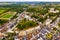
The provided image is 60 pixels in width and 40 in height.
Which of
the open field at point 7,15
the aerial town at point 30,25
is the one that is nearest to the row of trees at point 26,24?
the aerial town at point 30,25

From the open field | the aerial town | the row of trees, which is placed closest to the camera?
the aerial town

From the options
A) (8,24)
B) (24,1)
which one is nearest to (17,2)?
A: (24,1)

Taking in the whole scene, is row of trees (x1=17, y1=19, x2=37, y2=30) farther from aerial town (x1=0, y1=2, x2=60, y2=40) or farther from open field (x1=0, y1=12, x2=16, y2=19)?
open field (x1=0, y1=12, x2=16, y2=19)

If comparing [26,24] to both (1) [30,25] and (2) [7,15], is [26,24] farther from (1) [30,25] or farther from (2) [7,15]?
(2) [7,15]

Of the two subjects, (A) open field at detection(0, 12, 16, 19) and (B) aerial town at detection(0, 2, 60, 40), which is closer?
(B) aerial town at detection(0, 2, 60, 40)

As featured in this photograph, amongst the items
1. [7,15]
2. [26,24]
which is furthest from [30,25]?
[7,15]

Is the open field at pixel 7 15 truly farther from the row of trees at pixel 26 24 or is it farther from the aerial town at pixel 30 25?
A: the row of trees at pixel 26 24

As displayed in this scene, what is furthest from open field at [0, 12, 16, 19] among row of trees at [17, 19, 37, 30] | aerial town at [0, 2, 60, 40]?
row of trees at [17, 19, 37, 30]

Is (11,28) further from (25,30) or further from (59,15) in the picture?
(59,15)

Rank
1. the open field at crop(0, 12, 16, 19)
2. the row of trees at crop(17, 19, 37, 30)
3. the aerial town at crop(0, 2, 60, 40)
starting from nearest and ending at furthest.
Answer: the aerial town at crop(0, 2, 60, 40), the row of trees at crop(17, 19, 37, 30), the open field at crop(0, 12, 16, 19)
